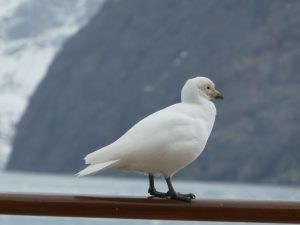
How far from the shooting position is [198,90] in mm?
4062

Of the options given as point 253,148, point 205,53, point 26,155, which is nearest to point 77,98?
point 26,155

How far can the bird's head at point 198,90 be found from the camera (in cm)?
403

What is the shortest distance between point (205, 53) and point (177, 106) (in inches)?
4765

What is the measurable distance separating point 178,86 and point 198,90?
11745 centimetres

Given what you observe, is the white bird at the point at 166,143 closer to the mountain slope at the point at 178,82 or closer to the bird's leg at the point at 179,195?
the bird's leg at the point at 179,195

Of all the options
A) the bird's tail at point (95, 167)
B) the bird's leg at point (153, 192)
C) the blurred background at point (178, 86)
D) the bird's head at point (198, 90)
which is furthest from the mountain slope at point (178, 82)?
the bird's tail at point (95, 167)

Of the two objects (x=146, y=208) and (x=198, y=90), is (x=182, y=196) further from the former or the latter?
(x=198, y=90)

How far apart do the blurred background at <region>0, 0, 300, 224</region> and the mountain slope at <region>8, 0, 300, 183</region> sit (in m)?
0.12

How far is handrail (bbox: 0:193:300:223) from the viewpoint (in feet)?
10.0

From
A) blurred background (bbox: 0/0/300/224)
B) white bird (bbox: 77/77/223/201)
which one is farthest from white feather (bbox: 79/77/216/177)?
blurred background (bbox: 0/0/300/224)

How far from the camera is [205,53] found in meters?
125

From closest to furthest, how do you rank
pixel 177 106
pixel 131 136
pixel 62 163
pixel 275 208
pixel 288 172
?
pixel 275 208, pixel 131 136, pixel 177 106, pixel 288 172, pixel 62 163

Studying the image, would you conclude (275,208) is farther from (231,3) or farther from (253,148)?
(231,3)

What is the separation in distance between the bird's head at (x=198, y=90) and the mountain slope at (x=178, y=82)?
103 meters
